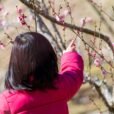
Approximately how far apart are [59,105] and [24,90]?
220 mm

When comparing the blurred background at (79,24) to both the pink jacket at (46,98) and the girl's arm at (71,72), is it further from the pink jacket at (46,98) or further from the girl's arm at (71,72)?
the pink jacket at (46,98)

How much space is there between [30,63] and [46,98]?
0.21m

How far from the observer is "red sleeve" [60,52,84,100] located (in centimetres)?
241

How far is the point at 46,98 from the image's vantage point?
227cm

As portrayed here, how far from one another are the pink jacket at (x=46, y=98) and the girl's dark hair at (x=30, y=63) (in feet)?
0.14

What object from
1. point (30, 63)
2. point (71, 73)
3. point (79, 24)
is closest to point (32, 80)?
point (30, 63)

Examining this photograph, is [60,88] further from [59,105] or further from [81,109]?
[81,109]

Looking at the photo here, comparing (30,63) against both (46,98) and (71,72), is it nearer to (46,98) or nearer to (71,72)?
(46,98)

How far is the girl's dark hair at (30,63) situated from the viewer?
221cm

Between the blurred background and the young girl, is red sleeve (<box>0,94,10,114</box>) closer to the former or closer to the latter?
the young girl

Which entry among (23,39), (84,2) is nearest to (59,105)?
(23,39)

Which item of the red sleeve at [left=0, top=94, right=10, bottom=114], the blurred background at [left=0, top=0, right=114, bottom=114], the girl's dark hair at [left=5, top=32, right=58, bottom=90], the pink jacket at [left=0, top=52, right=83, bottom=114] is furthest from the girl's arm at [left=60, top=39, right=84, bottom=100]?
the blurred background at [left=0, top=0, right=114, bottom=114]

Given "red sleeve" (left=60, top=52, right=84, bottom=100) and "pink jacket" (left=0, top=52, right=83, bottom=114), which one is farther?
"red sleeve" (left=60, top=52, right=84, bottom=100)

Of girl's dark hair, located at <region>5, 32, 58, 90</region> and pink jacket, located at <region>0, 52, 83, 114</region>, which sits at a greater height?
girl's dark hair, located at <region>5, 32, 58, 90</region>
